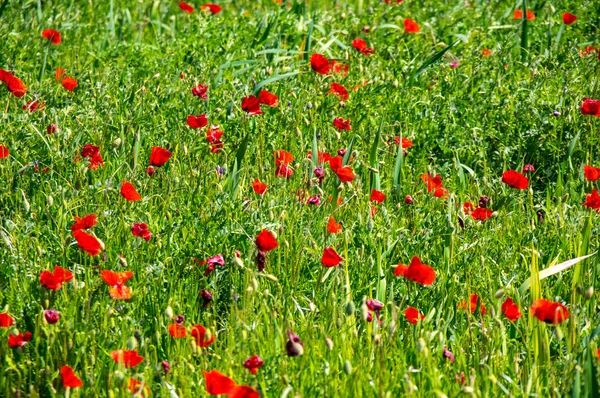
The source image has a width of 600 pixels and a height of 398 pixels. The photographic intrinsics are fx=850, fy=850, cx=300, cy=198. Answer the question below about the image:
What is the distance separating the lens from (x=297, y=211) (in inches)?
103

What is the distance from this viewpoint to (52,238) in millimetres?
2473

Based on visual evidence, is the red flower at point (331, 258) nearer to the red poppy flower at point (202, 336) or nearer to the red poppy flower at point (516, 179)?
the red poppy flower at point (202, 336)

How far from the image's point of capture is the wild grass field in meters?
1.97

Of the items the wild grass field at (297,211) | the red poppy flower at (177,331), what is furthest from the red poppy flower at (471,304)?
the red poppy flower at (177,331)

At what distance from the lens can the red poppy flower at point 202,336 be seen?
6.07 feet

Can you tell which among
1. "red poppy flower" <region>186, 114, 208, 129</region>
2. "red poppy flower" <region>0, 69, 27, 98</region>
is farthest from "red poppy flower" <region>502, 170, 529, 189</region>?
"red poppy flower" <region>0, 69, 27, 98</region>

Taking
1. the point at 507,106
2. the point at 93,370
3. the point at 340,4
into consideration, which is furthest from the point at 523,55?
the point at 93,370

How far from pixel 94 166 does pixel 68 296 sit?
0.57 metres

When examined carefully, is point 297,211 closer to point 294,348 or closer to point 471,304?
point 471,304

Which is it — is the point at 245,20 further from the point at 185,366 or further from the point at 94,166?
the point at 185,366

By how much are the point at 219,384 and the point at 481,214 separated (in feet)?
4.06

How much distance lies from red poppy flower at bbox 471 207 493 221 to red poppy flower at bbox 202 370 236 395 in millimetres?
1219

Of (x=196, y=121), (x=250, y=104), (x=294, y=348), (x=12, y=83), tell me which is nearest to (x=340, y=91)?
(x=250, y=104)

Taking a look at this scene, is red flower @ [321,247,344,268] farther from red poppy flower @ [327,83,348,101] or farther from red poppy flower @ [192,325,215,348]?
red poppy flower @ [327,83,348,101]
